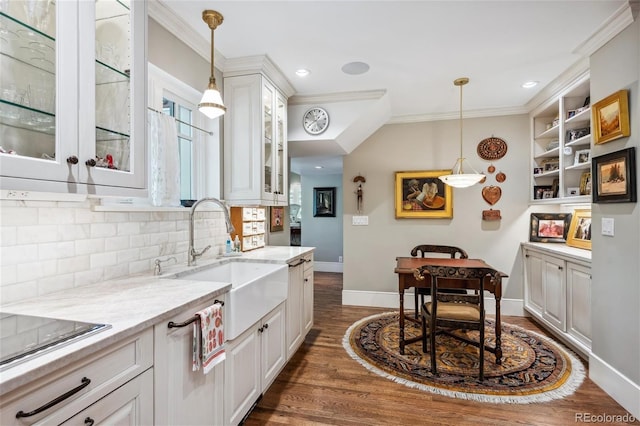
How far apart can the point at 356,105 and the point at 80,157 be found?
276 centimetres

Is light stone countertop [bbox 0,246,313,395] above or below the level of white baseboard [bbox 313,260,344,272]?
above

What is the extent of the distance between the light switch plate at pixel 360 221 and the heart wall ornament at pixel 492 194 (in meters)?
1.55

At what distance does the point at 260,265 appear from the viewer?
94.7 inches

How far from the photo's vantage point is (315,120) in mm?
3479

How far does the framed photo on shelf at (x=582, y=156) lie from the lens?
300cm

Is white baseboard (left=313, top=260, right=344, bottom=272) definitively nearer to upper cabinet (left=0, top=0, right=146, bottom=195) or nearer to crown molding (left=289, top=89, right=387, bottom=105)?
crown molding (left=289, top=89, right=387, bottom=105)

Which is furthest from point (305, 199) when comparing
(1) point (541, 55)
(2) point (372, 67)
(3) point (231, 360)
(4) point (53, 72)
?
(4) point (53, 72)

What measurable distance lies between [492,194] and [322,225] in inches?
156

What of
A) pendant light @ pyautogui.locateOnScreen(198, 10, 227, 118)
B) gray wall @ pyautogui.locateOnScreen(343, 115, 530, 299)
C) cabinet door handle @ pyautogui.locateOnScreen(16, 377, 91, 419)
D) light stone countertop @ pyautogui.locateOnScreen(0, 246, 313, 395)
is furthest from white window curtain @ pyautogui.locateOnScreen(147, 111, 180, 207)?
gray wall @ pyautogui.locateOnScreen(343, 115, 530, 299)

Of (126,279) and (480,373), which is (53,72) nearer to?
(126,279)

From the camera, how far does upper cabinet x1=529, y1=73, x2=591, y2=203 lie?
3.01m

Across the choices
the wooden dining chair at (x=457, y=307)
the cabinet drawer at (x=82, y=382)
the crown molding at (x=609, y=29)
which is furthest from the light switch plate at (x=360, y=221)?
A: the cabinet drawer at (x=82, y=382)

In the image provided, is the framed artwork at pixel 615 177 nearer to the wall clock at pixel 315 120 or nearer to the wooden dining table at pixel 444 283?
the wooden dining table at pixel 444 283

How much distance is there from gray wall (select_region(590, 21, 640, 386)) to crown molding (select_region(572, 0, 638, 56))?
42mm
